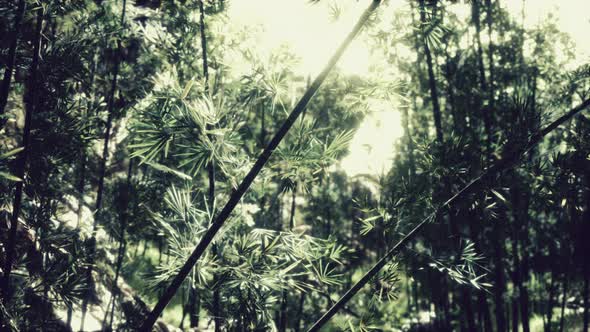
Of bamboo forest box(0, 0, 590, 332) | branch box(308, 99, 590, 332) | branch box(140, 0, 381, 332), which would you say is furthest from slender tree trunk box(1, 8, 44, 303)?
branch box(308, 99, 590, 332)

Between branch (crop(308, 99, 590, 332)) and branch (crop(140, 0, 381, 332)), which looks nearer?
branch (crop(140, 0, 381, 332))

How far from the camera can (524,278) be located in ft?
23.3

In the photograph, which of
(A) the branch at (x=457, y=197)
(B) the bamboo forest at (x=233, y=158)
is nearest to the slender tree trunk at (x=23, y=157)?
(B) the bamboo forest at (x=233, y=158)

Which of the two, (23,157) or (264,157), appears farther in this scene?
(23,157)

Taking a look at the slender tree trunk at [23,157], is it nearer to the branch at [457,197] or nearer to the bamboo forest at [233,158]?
the bamboo forest at [233,158]

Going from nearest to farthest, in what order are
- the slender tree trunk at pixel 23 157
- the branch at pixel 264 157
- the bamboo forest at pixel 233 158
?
the branch at pixel 264 157
the bamboo forest at pixel 233 158
the slender tree trunk at pixel 23 157

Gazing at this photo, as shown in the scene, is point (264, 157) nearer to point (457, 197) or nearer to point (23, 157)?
point (457, 197)

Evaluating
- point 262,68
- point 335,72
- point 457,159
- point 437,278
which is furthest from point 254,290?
point 437,278

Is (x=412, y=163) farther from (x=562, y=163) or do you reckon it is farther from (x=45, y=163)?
(x=45, y=163)

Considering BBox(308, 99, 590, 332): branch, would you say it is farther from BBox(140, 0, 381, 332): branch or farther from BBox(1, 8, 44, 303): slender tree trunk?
BBox(1, 8, 44, 303): slender tree trunk

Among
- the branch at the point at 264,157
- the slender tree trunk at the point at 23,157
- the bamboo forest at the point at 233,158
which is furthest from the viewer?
the slender tree trunk at the point at 23,157

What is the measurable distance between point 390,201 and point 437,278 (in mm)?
6962

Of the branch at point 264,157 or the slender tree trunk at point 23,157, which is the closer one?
the branch at point 264,157

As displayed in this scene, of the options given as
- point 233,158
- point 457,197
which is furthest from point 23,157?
point 457,197
